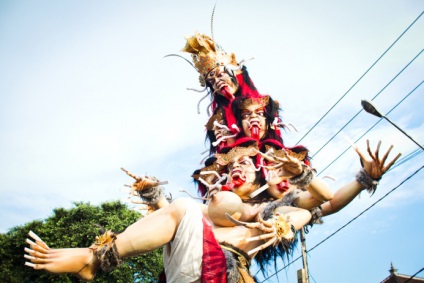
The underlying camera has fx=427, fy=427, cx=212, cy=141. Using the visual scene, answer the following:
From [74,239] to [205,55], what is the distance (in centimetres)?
693

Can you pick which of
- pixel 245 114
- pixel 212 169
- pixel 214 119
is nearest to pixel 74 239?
pixel 214 119

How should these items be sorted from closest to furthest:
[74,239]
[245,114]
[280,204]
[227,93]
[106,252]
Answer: [106,252] < [280,204] < [245,114] < [227,93] < [74,239]

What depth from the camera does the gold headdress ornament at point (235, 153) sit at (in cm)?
446

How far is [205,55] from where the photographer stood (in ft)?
17.2

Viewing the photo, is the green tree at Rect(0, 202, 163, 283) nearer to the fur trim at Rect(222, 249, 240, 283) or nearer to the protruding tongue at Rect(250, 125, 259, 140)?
the protruding tongue at Rect(250, 125, 259, 140)

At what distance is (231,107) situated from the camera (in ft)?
16.2

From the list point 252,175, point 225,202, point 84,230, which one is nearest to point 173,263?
point 225,202

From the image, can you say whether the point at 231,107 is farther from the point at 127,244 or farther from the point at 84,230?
the point at 84,230

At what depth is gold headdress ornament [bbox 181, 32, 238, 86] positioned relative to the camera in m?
5.22

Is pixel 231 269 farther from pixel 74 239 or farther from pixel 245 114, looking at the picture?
pixel 74 239

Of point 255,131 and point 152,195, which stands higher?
point 255,131

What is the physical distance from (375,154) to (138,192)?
2043 mm

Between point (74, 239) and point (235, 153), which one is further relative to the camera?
point (74, 239)

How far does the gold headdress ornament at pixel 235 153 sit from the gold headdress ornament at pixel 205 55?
3.98 ft
